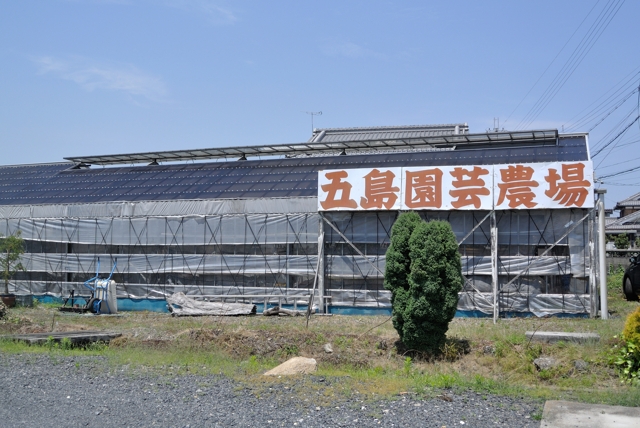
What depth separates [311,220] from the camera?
21719 millimetres

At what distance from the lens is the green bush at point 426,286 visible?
13070mm

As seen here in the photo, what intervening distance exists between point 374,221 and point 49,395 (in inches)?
527

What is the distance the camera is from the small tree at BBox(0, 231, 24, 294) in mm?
23391

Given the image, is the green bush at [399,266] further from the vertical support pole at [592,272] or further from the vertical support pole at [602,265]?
the vertical support pole at [592,272]

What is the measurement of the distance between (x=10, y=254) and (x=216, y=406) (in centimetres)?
1857

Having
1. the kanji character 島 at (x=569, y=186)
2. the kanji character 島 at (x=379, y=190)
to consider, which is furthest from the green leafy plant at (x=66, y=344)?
the kanji character 島 at (x=569, y=186)

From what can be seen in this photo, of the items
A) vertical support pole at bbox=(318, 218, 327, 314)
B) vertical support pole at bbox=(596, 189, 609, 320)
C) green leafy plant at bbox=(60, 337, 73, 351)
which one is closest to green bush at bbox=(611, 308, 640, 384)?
vertical support pole at bbox=(596, 189, 609, 320)

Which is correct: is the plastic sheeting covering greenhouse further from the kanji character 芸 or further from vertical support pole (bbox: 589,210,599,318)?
the kanji character 芸

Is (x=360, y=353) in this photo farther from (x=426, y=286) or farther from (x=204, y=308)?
(x=204, y=308)

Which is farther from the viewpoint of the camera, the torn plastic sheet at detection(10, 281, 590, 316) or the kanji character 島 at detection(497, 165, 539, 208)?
the torn plastic sheet at detection(10, 281, 590, 316)

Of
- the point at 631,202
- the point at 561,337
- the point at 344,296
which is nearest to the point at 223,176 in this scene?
the point at 344,296

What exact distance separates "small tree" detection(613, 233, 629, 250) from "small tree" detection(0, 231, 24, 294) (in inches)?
1389

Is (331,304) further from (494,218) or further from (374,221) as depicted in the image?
(494,218)

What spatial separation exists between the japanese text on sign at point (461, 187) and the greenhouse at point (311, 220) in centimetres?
3
